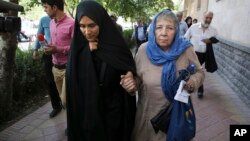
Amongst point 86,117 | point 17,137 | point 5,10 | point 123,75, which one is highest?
point 5,10

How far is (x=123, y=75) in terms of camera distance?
2.47 metres

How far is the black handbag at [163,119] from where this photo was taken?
2.58 metres

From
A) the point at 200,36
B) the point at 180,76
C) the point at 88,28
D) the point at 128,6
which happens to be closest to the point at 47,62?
the point at 88,28

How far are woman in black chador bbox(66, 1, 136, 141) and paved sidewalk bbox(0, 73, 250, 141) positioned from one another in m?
2.27

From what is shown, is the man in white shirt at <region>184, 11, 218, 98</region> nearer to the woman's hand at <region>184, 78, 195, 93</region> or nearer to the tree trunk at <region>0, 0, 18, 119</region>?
the tree trunk at <region>0, 0, 18, 119</region>

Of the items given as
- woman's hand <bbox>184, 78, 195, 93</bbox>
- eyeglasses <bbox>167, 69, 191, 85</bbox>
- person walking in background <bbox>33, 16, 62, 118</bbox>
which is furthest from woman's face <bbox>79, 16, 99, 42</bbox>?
person walking in background <bbox>33, 16, 62, 118</bbox>

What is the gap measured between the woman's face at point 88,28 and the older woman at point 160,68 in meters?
0.44

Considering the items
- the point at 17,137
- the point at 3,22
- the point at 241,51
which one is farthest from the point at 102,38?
the point at 241,51

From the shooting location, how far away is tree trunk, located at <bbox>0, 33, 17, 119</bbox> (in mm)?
5543

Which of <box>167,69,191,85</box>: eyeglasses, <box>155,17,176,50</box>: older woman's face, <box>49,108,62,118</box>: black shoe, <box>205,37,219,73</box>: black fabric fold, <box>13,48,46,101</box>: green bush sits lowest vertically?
<box>49,108,62,118</box>: black shoe

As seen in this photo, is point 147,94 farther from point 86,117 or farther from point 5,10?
point 5,10

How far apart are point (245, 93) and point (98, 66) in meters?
5.04

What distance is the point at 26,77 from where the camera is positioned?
22.3ft

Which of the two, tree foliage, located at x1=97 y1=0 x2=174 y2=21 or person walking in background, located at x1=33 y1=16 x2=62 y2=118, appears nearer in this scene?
person walking in background, located at x1=33 y1=16 x2=62 y2=118
